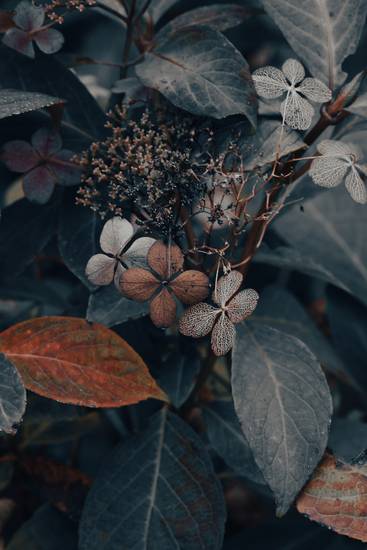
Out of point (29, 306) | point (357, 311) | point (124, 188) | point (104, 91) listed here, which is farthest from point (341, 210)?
point (124, 188)

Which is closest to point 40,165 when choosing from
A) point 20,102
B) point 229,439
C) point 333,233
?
point 20,102

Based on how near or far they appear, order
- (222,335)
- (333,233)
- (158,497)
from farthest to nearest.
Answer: (333,233) → (158,497) → (222,335)

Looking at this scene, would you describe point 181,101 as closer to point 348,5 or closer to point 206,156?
point 206,156

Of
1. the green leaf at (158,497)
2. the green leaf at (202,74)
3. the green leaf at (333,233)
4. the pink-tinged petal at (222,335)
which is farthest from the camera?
the green leaf at (333,233)

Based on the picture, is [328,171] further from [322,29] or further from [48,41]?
[48,41]

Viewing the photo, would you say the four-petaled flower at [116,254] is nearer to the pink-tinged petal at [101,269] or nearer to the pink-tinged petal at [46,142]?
the pink-tinged petal at [101,269]

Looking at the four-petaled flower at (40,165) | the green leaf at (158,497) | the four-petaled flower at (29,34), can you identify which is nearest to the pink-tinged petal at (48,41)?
the four-petaled flower at (29,34)
